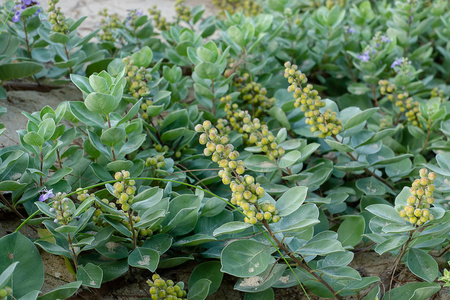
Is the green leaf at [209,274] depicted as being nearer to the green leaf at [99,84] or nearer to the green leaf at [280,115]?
the green leaf at [99,84]

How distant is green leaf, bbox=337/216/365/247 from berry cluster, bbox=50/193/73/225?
34.1 inches

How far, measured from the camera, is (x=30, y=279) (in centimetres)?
127

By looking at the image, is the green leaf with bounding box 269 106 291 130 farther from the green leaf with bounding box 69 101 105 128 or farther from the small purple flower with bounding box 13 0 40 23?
the small purple flower with bounding box 13 0 40 23

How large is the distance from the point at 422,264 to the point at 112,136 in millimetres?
1031

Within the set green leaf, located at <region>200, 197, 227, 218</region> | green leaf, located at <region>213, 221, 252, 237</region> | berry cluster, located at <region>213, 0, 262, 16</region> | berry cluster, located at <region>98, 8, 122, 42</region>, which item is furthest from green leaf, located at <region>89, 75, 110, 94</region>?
berry cluster, located at <region>213, 0, 262, 16</region>

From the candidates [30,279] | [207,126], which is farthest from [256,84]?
[30,279]

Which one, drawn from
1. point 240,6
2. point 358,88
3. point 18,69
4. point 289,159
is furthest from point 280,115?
point 240,6

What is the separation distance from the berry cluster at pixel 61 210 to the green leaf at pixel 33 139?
0.25 metres

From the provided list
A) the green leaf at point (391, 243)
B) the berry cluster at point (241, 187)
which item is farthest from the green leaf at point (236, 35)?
the green leaf at point (391, 243)

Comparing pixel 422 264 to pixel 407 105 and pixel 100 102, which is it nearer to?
pixel 407 105

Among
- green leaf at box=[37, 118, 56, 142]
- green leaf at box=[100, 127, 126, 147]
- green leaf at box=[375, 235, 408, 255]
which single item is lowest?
green leaf at box=[375, 235, 408, 255]

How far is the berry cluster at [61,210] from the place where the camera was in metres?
1.28

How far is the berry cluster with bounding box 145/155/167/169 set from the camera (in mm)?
1649

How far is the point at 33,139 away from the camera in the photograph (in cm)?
145
